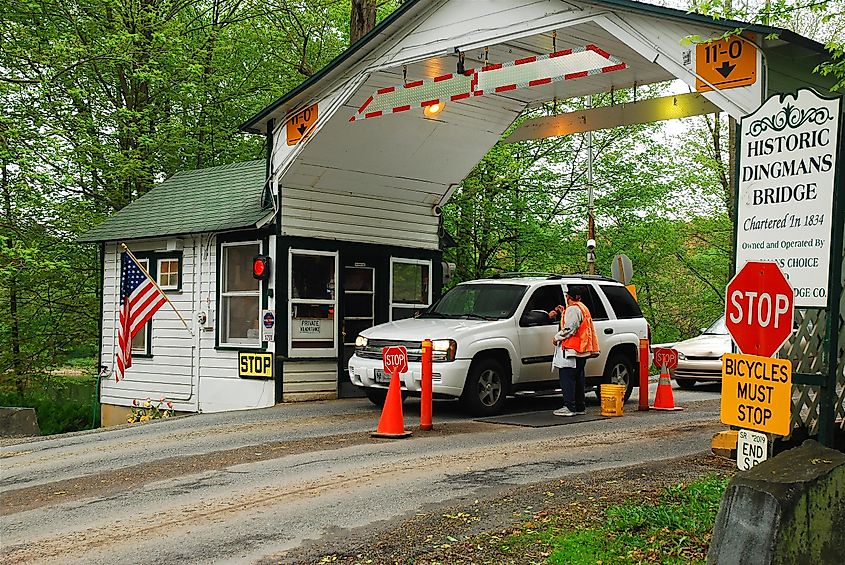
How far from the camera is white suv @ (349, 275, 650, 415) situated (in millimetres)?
13062

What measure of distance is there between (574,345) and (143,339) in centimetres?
935

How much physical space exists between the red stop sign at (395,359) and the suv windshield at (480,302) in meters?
2.14

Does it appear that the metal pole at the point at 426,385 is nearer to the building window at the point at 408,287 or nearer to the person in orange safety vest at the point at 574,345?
the person in orange safety vest at the point at 574,345

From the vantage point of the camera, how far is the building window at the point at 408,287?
17859mm

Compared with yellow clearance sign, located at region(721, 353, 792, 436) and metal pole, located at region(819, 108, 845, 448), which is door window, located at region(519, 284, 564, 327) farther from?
yellow clearance sign, located at region(721, 353, 792, 436)

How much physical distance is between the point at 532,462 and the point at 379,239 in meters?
8.26

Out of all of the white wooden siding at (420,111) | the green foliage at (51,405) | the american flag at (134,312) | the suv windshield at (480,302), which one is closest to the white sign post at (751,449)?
the white wooden siding at (420,111)

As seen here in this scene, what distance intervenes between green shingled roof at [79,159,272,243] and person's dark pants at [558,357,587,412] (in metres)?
5.67

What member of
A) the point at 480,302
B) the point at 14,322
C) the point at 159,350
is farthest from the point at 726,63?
the point at 14,322

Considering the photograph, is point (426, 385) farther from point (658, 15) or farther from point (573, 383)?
point (658, 15)

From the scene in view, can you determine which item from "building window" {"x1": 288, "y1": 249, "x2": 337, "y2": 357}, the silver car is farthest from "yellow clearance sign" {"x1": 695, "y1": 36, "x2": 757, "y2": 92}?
the silver car

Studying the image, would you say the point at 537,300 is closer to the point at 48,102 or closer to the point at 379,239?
the point at 379,239

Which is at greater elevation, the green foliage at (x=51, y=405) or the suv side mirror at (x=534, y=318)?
the suv side mirror at (x=534, y=318)

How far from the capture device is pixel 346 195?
667 inches
